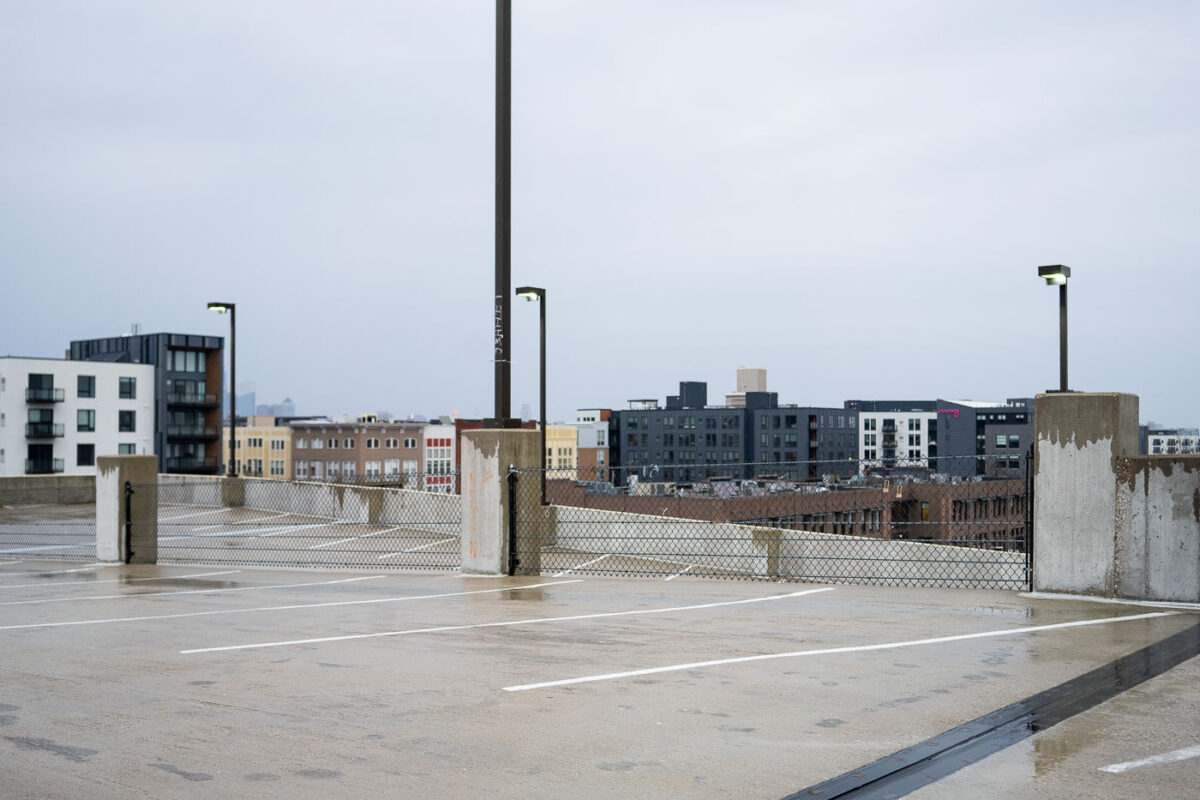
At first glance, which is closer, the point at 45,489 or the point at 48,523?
the point at 48,523

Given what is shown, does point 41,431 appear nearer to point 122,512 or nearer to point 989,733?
point 122,512

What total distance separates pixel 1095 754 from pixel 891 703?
1378 millimetres

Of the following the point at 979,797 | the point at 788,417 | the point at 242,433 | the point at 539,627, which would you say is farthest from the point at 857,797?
the point at 242,433

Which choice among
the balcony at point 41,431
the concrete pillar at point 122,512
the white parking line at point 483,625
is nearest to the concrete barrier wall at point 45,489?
the concrete pillar at point 122,512

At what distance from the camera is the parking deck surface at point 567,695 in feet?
18.2

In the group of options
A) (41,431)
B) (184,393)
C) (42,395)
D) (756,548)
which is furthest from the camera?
(184,393)

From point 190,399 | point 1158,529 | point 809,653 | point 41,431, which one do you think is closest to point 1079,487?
point 1158,529

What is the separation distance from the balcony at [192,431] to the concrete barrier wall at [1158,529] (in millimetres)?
110968

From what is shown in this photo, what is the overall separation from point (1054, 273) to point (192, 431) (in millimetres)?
108120

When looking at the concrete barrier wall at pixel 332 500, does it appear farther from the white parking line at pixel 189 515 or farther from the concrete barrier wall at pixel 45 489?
the concrete barrier wall at pixel 45 489

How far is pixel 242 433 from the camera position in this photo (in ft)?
637

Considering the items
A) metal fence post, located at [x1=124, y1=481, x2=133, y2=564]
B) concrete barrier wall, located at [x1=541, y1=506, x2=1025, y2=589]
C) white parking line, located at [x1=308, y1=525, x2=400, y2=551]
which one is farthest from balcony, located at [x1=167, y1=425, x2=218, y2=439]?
concrete barrier wall, located at [x1=541, y1=506, x2=1025, y2=589]

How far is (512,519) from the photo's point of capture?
14.8 m

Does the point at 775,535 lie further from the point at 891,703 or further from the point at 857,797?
the point at 857,797
